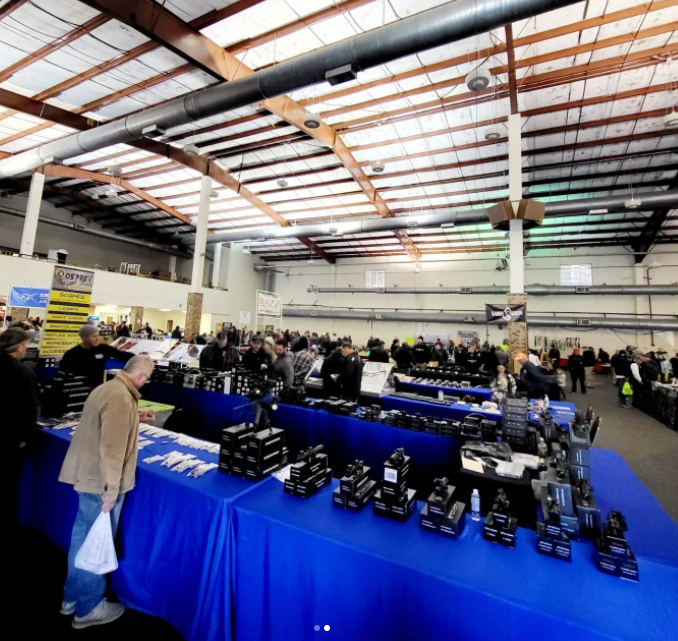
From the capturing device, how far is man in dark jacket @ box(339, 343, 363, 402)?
422cm

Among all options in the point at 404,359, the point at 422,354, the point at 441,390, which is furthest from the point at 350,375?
the point at 422,354

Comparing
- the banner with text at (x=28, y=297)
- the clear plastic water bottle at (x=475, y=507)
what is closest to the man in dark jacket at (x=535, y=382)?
the clear plastic water bottle at (x=475, y=507)

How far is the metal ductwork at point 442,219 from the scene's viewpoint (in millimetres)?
7902

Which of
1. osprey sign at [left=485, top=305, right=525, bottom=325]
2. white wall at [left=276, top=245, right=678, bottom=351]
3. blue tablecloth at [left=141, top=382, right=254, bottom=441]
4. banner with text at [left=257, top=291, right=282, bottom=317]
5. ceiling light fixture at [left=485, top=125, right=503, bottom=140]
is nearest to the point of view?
blue tablecloth at [left=141, top=382, right=254, bottom=441]

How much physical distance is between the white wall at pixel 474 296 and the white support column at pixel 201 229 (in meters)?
8.41

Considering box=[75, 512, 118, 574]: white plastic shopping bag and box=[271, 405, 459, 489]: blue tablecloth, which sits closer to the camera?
box=[75, 512, 118, 574]: white plastic shopping bag

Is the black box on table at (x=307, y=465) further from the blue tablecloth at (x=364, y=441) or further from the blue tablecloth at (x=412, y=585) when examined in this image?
the blue tablecloth at (x=364, y=441)

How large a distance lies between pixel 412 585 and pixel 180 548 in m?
1.24

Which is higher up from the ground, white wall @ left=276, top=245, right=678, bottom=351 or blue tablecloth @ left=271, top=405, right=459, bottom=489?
white wall @ left=276, top=245, right=678, bottom=351

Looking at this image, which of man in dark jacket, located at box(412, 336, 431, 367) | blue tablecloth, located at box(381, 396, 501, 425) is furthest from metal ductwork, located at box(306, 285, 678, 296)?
blue tablecloth, located at box(381, 396, 501, 425)

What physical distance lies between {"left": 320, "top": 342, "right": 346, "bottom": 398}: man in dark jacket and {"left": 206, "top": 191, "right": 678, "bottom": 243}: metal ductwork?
7315 mm

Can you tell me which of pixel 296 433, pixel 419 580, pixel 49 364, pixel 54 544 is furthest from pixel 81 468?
pixel 49 364

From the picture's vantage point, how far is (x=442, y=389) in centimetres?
562

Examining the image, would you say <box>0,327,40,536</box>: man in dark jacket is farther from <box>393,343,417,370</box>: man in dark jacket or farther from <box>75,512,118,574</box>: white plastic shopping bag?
<box>393,343,417,370</box>: man in dark jacket
